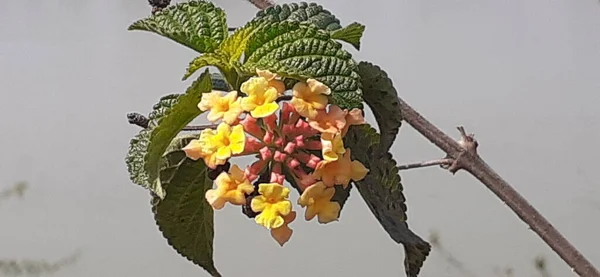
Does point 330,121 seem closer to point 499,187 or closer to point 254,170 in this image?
point 254,170

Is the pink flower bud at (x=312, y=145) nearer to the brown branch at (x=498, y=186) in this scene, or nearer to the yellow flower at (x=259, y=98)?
the yellow flower at (x=259, y=98)

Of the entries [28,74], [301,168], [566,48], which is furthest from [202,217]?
[566,48]

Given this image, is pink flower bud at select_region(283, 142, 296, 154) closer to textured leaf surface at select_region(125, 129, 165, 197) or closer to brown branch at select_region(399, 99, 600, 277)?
textured leaf surface at select_region(125, 129, 165, 197)

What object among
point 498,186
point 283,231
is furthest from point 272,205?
point 498,186

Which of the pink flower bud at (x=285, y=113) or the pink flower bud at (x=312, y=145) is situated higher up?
the pink flower bud at (x=285, y=113)

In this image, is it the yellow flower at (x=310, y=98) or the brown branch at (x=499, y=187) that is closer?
the yellow flower at (x=310, y=98)

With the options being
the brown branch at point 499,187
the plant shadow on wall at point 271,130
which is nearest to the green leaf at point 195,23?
the plant shadow on wall at point 271,130

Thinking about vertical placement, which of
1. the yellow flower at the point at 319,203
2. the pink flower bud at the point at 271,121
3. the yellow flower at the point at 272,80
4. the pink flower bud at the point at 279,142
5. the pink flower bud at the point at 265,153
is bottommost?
the yellow flower at the point at 319,203
